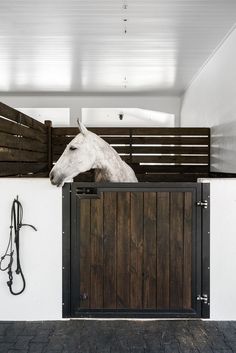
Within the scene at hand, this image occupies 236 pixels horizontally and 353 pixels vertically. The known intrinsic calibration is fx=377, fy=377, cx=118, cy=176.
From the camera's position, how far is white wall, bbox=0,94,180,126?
8250 mm

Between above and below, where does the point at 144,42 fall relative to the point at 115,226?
above

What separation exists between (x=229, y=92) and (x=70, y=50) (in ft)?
7.00

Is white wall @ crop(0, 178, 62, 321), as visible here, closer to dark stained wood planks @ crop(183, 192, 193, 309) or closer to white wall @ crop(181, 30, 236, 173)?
dark stained wood planks @ crop(183, 192, 193, 309)

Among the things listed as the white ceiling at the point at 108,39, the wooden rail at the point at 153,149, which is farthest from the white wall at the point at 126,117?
the wooden rail at the point at 153,149

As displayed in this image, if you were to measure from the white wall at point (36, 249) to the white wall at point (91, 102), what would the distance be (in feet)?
19.6

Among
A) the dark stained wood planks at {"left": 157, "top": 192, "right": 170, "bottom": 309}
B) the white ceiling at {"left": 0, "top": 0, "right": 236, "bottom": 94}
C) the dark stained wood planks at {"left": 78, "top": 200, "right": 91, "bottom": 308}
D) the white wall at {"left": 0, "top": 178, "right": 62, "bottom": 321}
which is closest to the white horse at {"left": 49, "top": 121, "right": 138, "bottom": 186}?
the white wall at {"left": 0, "top": 178, "right": 62, "bottom": 321}

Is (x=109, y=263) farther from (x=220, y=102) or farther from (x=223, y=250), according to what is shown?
(x=220, y=102)

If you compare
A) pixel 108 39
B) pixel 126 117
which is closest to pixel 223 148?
pixel 108 39

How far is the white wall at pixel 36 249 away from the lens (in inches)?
97.0

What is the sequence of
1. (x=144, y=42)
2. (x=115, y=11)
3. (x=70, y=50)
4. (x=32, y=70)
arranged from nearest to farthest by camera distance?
1. (x=115, y=11)
2. (x=144, y=42)
3. (x=70, y=50)
4. (x=32, y=70)

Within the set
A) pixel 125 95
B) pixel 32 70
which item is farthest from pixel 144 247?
pixel 125 95

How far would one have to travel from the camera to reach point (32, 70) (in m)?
6.03

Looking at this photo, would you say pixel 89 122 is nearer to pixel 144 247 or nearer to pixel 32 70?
pixel 32 70

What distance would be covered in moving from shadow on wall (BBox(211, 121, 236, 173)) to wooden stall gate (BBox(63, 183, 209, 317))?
1.87 metres
